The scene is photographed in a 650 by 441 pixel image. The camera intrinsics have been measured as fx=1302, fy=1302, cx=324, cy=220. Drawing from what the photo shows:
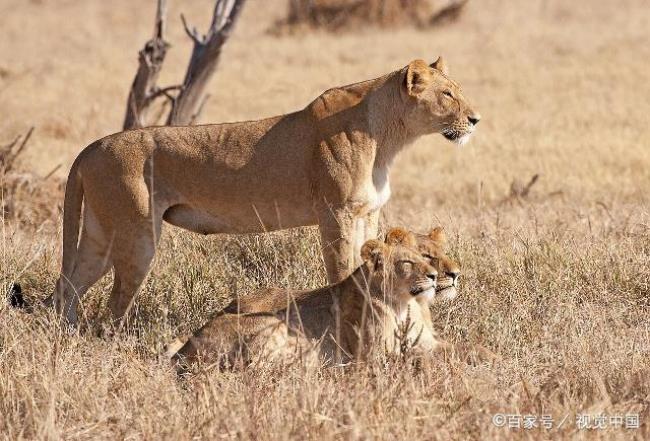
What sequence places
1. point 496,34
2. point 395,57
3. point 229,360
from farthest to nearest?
1. point 496,34
2. point 395,57
3. point 229,360

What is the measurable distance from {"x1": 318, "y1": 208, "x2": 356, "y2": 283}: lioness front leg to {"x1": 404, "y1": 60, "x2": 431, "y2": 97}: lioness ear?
813 mm

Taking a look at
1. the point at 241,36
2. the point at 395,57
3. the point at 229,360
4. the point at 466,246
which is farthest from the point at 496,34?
the point at 229,360

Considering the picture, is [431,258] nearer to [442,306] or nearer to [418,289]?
[418,289]

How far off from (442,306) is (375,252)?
1.01 metres

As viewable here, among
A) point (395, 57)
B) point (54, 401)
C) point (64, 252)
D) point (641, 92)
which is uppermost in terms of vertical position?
point (395, 57)

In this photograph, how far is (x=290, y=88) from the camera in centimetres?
1733

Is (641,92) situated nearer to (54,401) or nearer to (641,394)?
(641,394)

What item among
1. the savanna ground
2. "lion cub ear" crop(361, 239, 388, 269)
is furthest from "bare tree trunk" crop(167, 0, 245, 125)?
"lion cub ear" crop(361, 239, 388, 269)

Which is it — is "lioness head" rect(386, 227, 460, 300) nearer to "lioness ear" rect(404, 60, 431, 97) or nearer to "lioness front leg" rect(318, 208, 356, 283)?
"lioness front leg" rect(318, 208, 356, 283)

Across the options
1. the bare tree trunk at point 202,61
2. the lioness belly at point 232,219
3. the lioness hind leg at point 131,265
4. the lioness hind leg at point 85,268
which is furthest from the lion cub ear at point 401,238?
the bare tree trunk at point 202,61

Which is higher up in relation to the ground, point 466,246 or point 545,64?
point 545,64

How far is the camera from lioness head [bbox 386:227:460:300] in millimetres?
6059

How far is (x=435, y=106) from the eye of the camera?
7230mm

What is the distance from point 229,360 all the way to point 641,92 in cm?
1126
